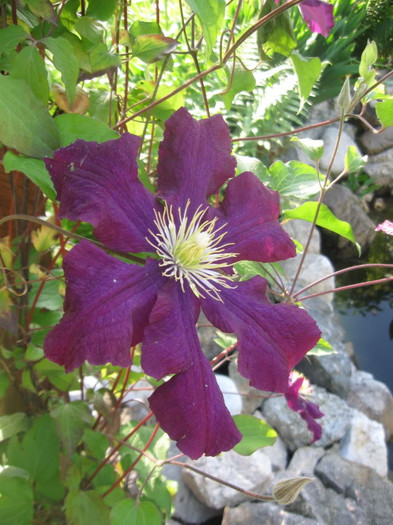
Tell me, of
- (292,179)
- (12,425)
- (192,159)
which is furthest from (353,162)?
(12,425)

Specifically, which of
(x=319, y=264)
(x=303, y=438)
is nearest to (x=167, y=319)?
(x=303, y=438)

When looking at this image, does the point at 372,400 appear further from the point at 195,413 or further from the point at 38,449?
the point at 195,413

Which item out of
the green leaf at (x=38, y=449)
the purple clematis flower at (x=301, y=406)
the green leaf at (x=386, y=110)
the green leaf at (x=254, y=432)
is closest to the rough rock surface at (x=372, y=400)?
the purple clematis flower at (x=301, y=406)

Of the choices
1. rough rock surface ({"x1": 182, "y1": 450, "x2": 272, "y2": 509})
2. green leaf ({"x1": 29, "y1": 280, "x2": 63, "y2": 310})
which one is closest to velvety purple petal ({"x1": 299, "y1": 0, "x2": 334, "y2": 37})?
green leaf ({"x1": 29, "y1": 280, "x2": 63, "y2": 310})

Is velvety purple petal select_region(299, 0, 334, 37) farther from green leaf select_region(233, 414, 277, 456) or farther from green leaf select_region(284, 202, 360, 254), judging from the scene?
green leaf select_region(233, 414, 277, 456)

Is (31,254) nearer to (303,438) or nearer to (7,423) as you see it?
(7,423)

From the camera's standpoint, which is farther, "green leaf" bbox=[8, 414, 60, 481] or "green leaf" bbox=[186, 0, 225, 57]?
"green leaf" bbox=[8, 414, 60, 481]
